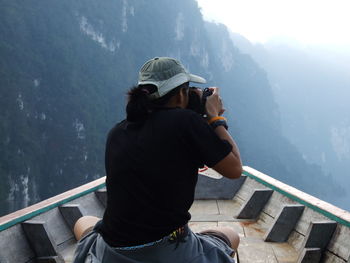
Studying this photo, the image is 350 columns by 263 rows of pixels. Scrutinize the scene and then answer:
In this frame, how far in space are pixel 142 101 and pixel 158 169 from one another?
0.31m

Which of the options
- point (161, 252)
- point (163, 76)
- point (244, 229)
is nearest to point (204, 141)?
point (163, 76)

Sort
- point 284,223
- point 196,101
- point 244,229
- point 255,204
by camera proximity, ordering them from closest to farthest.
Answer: point 196,101 < point 284,223 < point 244,229 < point 255,204

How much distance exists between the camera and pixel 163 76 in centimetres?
166

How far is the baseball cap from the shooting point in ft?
5.41

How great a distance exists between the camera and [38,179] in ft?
181

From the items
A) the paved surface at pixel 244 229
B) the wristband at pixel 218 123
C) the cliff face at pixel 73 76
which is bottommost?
the cliff face at pixel 73 76

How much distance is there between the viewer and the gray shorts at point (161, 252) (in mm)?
1606

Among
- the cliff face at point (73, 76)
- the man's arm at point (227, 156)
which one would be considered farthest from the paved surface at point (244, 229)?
the cliff face at point (73, 76)

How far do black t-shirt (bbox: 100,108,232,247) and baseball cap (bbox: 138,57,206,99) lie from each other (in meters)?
0.11

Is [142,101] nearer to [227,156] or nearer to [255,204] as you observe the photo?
[227,156]

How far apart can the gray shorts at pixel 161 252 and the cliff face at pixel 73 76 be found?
3446 cm

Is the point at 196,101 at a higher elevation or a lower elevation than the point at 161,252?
higher

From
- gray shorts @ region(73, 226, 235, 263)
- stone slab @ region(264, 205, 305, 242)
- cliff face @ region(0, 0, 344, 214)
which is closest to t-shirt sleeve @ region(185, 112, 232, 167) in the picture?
gray shorts @ region(73, 226, 235, 263)

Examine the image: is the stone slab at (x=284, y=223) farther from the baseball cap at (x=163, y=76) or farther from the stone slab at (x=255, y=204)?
the baseball cap at (x=163, y=76)
